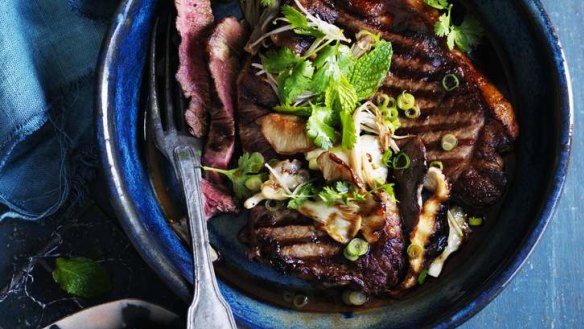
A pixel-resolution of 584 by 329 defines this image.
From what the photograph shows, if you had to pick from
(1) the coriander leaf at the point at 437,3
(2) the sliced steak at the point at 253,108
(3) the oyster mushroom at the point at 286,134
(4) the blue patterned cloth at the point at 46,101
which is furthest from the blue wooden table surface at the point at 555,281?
(4) the blue patterned cloth at the point at 46,101

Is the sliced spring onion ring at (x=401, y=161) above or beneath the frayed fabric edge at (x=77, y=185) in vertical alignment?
above

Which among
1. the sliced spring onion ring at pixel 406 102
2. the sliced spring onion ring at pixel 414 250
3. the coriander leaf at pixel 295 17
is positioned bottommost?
the sliced spring onion ring at pixel 414 250

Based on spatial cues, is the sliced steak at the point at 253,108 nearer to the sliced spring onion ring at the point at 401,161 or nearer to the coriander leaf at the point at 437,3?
the sliced spring onion ring at the point at 401,161

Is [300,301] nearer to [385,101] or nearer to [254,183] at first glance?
[254,183]

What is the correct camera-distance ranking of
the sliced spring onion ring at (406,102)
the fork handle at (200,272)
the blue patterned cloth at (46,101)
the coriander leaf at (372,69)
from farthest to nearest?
1. the blue patterned cloth at (46,101)
2. the sliced spring onion ring at (406,102)
3. the coriander leaf at (372,69)
4. the fork handle at (200,272)

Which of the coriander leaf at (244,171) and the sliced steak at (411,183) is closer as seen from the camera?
the sliced steak at (411,183)

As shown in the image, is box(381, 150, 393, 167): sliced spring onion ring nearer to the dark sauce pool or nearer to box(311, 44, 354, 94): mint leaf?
box(311, 44, 354, 94): mint leaf
